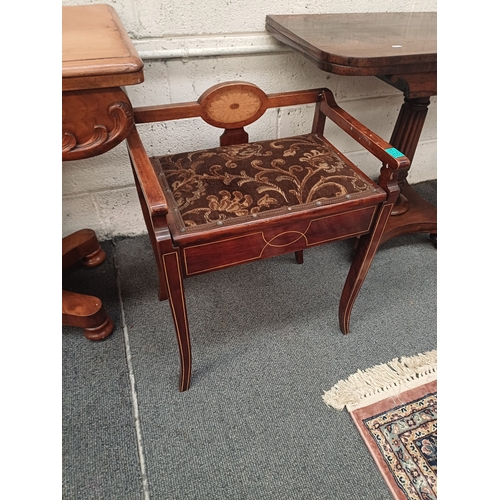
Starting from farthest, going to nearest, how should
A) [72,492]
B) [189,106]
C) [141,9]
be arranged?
1. [141,9]
2. [189,106]
3. [72,492]

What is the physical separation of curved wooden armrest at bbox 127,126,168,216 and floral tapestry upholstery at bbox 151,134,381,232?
3.8 inches

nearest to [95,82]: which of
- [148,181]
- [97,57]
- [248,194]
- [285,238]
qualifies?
[97,57]

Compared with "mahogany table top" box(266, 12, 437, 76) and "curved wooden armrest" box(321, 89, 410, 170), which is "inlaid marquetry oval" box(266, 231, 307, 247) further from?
"mahogany table top" box(266, 12, 437, 76)

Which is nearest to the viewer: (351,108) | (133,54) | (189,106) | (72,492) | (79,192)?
(133,54)

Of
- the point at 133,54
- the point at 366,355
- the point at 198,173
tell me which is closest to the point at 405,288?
the point at 366,355

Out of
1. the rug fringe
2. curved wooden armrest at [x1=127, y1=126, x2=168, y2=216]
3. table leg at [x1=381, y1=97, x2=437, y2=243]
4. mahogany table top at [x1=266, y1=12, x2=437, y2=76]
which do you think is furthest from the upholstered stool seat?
table leg at [x1=381, y1=97, x2=437, y2=243]

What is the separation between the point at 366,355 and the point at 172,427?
1.98 feet

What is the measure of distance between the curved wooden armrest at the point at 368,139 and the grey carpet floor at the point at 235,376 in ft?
1.94

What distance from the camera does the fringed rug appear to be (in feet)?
2.93

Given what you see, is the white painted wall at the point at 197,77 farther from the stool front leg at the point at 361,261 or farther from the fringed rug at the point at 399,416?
the fringed rug at the point at 399,416

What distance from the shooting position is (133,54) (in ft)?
2.31

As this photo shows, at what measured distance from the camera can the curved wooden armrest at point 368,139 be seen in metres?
0.83

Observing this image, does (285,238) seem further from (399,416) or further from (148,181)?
(399,416)

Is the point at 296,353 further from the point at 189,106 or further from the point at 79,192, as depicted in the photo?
the point at 79,192
